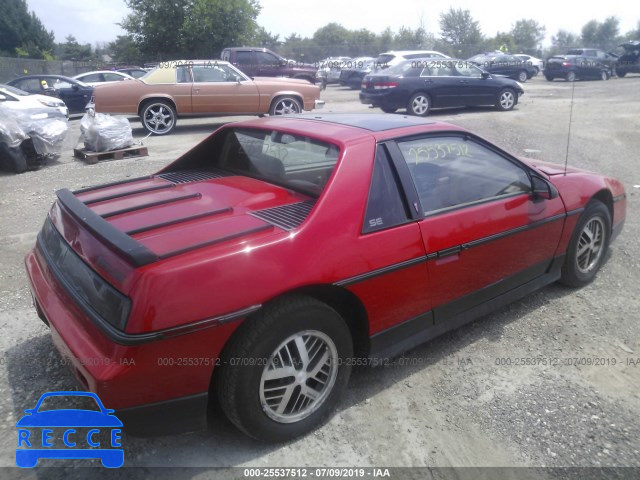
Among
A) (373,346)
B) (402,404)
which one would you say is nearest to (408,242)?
(373,346)

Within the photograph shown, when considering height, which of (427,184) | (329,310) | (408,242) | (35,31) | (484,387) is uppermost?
(35,31)

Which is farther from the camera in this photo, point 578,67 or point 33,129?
point 578,67

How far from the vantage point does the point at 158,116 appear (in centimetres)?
1178

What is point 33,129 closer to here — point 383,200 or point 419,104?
point 383,200

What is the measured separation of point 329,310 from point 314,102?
36.1ft

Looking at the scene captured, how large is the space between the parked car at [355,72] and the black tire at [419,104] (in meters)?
9.59

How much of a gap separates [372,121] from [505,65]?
2552 centimetres

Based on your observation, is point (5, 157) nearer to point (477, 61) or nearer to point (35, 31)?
point (477, 61)

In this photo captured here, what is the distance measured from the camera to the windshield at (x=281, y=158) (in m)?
2.95

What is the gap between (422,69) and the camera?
1356cm

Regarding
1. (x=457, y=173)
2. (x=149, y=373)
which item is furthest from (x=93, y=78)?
(x=149, y=373)

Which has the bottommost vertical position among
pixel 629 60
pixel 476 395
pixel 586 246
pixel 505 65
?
pixel 476 395

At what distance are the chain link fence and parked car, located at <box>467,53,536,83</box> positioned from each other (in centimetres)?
2351

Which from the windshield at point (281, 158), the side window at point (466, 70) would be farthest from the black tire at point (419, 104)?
the windshield at point (281, 158)
